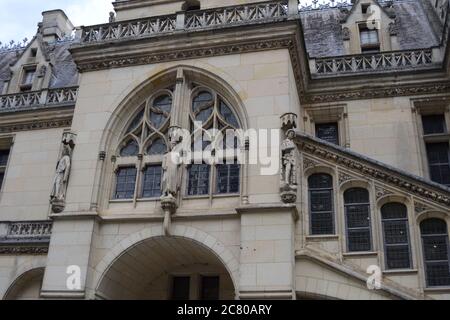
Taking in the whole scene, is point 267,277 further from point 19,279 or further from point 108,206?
point 19,279

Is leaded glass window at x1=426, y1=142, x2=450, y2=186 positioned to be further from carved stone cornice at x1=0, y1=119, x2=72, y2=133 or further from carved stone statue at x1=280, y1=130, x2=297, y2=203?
carved stone cornice at x1=0, y1=119, x2=72, y2=133

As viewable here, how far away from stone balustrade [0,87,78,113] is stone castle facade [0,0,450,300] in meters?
2.58

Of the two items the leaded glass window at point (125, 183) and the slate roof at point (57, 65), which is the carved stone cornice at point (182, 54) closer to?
the leaded glass window at point (125, 183)

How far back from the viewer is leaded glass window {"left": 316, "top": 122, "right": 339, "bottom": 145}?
57.9 ft

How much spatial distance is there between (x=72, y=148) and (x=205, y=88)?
3902 millimetres

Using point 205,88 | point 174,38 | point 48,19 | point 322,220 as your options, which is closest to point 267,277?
point 322,220

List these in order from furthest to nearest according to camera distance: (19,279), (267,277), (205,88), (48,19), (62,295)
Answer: (48,19)
(19,279)
(205,88)
(62,295)
(267,277)

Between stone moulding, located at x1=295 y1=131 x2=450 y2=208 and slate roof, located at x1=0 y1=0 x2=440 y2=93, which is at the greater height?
slate roof, located at x1=0 y1=0 x2=440 y2=93

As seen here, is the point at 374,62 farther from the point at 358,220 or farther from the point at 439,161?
the point at 358,220

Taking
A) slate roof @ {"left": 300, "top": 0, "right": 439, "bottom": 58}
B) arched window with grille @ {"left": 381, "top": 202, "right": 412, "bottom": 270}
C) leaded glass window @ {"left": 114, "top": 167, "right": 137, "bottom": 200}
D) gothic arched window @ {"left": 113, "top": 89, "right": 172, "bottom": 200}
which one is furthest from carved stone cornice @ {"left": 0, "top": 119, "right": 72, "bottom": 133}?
arched window with grille @ {"left": 381, "top": 202, "right": 412, "bottom": 270}

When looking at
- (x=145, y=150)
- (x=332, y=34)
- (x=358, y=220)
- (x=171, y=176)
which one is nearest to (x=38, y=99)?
(x=145, y=150)

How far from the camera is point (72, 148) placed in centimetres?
1425

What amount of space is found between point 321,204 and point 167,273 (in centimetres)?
486

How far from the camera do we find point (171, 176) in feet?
42.6
